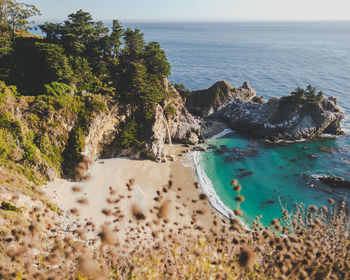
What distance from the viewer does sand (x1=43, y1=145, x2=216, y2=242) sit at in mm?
23594

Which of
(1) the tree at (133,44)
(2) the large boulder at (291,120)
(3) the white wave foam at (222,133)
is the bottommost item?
(3) the white wave foam at (222,133)

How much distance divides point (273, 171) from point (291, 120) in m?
16.6

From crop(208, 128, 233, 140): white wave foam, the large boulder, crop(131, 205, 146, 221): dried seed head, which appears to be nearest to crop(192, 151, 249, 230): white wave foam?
crop(208, 128, 233, 140): white wave foam

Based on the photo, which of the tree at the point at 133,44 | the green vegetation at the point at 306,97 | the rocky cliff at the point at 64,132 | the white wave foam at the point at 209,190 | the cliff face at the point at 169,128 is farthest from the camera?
the green vegetation at the point at 306,97

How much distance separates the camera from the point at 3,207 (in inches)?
613

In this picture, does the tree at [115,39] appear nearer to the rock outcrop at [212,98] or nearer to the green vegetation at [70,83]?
the green vegetation at [70,83]

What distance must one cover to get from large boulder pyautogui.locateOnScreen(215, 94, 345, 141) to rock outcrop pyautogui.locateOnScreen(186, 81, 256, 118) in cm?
908

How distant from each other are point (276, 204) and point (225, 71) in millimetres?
78058

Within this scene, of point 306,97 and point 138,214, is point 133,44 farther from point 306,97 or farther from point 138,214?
point 138,214

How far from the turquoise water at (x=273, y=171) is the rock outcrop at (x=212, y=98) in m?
12.4

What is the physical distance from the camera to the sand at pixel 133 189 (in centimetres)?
2359

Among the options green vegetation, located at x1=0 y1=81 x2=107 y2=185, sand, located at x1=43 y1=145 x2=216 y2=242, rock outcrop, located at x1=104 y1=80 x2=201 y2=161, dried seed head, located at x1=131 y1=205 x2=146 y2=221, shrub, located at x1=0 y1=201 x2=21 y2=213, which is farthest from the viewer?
rock outcrop, located at x1=104 y1=80 x2=201 y2=161

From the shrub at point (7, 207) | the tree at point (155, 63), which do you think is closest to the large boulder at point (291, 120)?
the tree at point (155, 63)

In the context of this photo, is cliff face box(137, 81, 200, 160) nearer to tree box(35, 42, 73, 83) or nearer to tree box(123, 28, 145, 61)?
tree box(123, 28, 145, 61)
